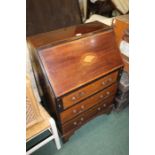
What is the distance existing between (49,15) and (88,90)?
2.61 feet

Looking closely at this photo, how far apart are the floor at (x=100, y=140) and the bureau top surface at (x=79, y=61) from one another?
0.72 metres

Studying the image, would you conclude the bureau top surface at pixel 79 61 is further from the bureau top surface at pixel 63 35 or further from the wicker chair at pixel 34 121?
the wicker chair at pixel 34 121

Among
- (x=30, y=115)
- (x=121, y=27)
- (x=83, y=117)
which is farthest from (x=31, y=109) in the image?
(x=121, y=27)

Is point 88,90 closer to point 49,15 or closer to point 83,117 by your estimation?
point 83,117

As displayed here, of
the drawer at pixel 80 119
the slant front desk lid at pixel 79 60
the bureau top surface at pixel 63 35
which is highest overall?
the bureau top surface at pixel 63 35

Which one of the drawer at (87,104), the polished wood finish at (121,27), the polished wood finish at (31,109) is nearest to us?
the polished wood finish at (31,109)

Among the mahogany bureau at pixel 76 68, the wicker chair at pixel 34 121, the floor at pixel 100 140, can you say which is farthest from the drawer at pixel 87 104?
the floor at pixel 100 140

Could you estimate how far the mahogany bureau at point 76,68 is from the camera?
107 cm

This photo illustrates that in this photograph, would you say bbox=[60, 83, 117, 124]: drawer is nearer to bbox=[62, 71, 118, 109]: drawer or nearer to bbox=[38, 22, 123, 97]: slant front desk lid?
bbox=[62, 71, 118, 109]: drawer

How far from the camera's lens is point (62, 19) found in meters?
1.50

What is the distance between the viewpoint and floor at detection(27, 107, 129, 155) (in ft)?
4.82
